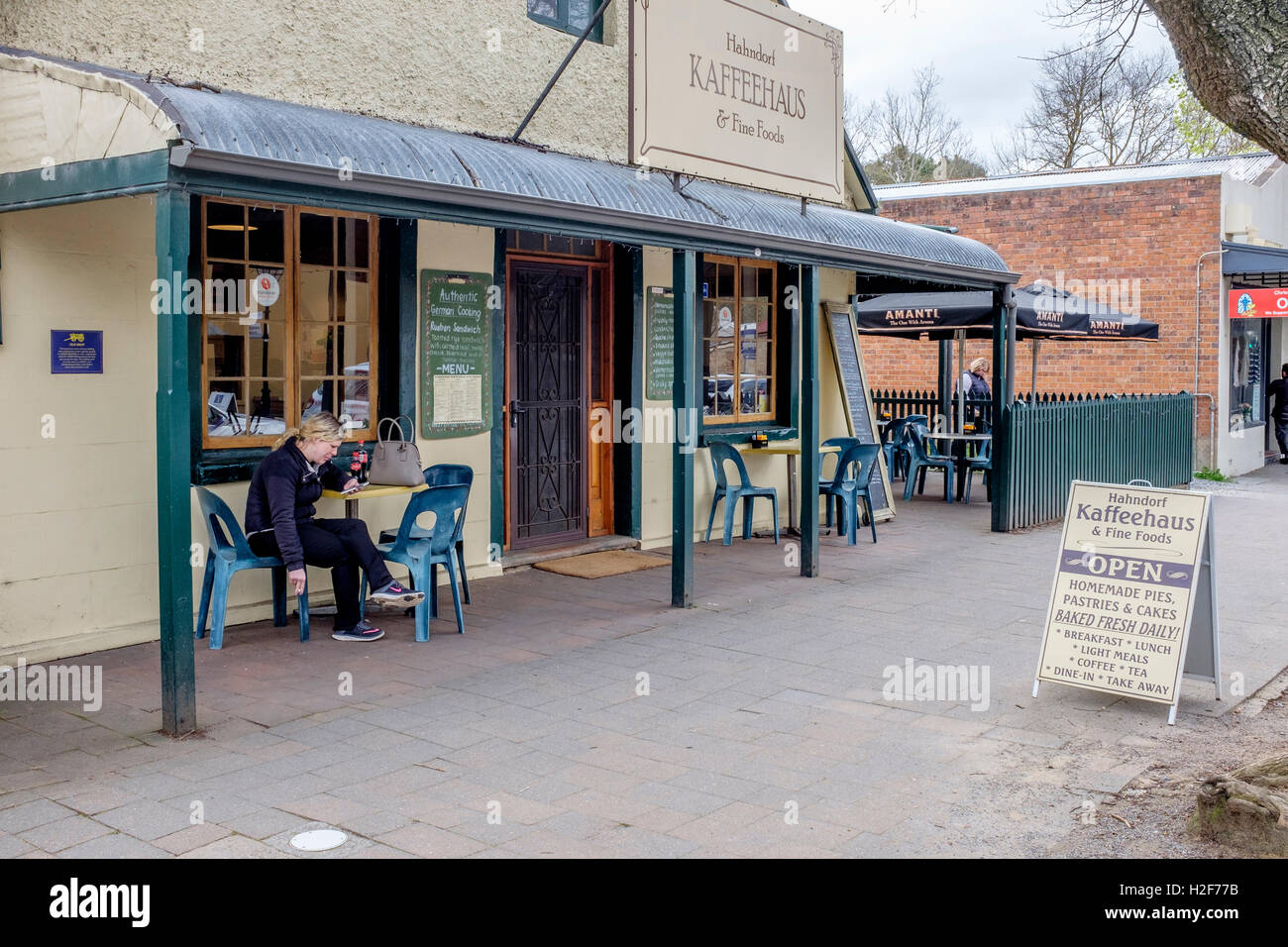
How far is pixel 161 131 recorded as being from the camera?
17.7 feet

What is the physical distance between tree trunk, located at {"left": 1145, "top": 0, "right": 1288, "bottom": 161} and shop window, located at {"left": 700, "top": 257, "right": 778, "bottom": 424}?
6933 mm

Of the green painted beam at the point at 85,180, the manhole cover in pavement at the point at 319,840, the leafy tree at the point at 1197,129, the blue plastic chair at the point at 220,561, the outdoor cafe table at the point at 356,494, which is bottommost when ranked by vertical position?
the manhole cover in pavement at the point at 319,840

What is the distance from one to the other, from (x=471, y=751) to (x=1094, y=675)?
10.6ft

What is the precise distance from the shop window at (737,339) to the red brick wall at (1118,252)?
8493mm

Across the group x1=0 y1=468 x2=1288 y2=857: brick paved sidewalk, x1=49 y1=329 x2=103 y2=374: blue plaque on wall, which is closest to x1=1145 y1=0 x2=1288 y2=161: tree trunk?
x1=0 y1=468 x2=1288 y2=857: brick paved sidewalk

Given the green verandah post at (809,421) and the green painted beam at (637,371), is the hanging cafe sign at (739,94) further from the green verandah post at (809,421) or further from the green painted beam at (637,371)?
the green painted beam at (637,371)

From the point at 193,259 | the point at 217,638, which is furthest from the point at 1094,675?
the point at 193,259

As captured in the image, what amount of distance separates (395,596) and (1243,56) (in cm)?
511

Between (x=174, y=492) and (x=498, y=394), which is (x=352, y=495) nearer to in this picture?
(x=174, y=492)

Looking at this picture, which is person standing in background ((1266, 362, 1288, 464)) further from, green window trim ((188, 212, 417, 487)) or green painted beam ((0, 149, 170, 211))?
green painted beam ((0, 149, 170, 211))

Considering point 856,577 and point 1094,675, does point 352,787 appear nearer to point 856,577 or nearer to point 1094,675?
point 1094,675

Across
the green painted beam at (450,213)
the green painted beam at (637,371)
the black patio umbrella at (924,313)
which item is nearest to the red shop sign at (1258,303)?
the black patio umbrella at (924,313)

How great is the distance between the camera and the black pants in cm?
730

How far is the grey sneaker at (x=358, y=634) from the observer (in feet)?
24.8
